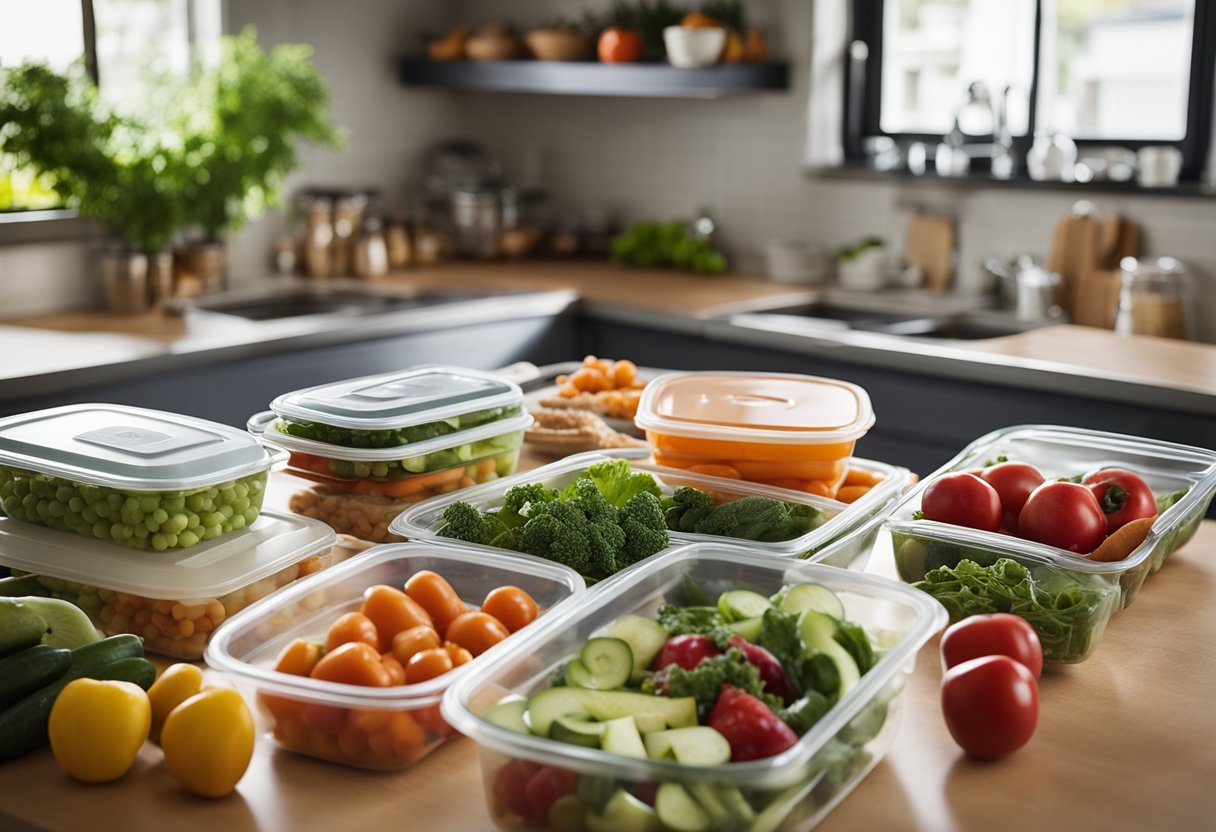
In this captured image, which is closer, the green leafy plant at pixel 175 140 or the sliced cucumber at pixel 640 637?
the sliced cucumber at pixel 640 637

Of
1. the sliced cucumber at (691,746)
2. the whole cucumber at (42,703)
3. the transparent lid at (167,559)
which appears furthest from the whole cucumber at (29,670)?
the sliced cucumber at (691,746)

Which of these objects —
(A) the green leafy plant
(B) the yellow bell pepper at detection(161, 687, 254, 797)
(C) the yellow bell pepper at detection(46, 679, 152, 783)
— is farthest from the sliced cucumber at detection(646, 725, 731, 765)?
(A) the green leafy plant

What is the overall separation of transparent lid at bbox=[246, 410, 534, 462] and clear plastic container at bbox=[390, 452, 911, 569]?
88mm

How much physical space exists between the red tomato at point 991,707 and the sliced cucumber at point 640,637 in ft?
0.95

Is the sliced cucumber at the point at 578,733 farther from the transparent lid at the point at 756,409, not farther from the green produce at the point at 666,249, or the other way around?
the green produce at the point at 666,249

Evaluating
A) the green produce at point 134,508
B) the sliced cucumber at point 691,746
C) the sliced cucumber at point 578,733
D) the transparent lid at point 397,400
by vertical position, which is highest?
the transparent lid at point 397,400

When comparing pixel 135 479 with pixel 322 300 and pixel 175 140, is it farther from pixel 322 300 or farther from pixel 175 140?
pixel 322 300

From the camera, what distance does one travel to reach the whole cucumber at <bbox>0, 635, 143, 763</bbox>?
1.22 m

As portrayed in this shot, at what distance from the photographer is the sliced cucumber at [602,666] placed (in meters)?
1.17

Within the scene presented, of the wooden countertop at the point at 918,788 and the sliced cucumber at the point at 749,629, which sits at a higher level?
the sliced cucumber at the point at 749,629

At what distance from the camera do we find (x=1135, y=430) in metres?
2.86

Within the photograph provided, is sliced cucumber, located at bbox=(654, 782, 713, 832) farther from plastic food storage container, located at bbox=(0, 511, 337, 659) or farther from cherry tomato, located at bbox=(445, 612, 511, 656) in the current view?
plastic food storage container, located at bbox=(0, 511, 337, 659)

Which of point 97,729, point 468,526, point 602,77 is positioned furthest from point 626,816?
point 602,77

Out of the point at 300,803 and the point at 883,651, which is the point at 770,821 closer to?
the point at 883,651
